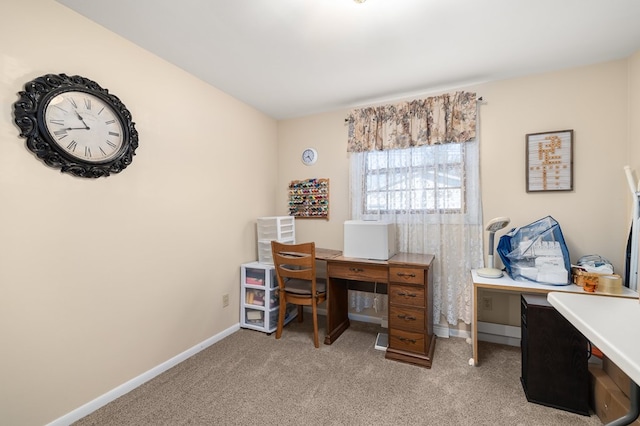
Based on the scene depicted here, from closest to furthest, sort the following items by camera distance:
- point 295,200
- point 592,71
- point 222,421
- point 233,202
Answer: point 222,421 → point 592,71 → point 233,202 → point 295,200

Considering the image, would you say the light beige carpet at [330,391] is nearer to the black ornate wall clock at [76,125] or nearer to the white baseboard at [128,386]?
the white baseboard at [128,386]

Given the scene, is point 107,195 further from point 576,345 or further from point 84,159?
point 576,345

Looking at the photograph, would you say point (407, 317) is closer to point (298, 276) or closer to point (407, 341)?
point (407, 341)

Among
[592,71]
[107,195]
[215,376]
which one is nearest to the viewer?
[107,195]

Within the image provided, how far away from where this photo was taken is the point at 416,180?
106 inches

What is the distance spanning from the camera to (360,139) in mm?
2902

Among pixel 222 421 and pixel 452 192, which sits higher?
pixel 452 192

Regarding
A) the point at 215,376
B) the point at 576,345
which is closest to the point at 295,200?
the point at 215,376

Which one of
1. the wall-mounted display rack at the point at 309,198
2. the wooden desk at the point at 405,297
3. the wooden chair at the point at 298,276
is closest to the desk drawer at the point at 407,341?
the wooden desk at the point at 405,297

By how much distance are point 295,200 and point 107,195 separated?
6.35ft

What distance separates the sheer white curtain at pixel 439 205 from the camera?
8.17 feet

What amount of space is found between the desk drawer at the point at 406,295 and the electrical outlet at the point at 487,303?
79cm

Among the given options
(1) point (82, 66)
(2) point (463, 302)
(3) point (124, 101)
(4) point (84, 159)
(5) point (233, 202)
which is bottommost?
(2) point (463, 302)

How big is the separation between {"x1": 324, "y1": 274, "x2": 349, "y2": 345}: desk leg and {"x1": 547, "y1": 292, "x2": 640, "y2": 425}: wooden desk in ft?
5.68
